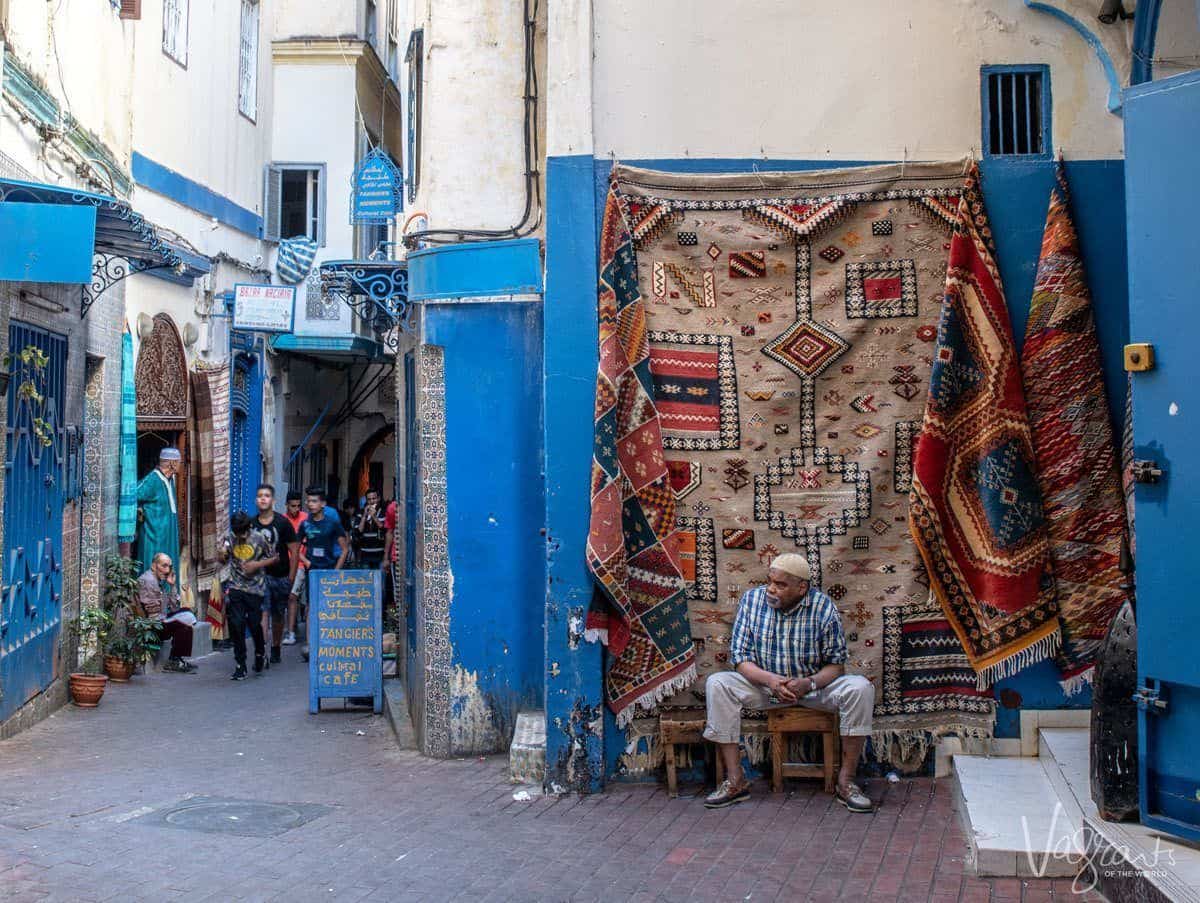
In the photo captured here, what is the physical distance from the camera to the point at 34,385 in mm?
9289

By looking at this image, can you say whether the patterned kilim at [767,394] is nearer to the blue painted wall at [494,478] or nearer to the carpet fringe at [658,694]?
the carpet fringe at [658,694]

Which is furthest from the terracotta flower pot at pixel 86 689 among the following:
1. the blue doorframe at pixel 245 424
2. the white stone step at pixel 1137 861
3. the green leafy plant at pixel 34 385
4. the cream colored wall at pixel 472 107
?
the white stone step at pixel 1137 861

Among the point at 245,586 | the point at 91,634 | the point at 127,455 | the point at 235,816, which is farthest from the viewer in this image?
the point at 127,455

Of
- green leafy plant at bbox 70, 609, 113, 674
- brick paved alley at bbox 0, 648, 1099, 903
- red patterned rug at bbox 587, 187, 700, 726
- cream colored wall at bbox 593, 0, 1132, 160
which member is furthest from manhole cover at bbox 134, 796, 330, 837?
green leafy plant at bbox 70, 609, 113, 674

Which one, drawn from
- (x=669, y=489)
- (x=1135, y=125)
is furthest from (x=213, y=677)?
(x=1135, y=125)

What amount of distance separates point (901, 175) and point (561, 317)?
2.04 metres

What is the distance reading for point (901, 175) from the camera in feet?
23.7

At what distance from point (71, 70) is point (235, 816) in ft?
21.7

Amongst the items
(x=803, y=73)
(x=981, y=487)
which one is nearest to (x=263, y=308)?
(x=803, y=73)

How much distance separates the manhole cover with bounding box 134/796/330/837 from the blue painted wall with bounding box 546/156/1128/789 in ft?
4.55

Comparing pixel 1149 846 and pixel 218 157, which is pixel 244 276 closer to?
pixel 218 157

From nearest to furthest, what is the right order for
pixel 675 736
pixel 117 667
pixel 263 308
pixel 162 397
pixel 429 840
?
pixel 429 840 → pixel 675 736 → pixel 117 667 → pixel 162 397 → pixel 263 308

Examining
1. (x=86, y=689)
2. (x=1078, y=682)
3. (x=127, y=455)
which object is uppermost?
(x=127, y=455)

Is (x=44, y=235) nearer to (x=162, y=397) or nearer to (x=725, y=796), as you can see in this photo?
(x=725, y=796)
